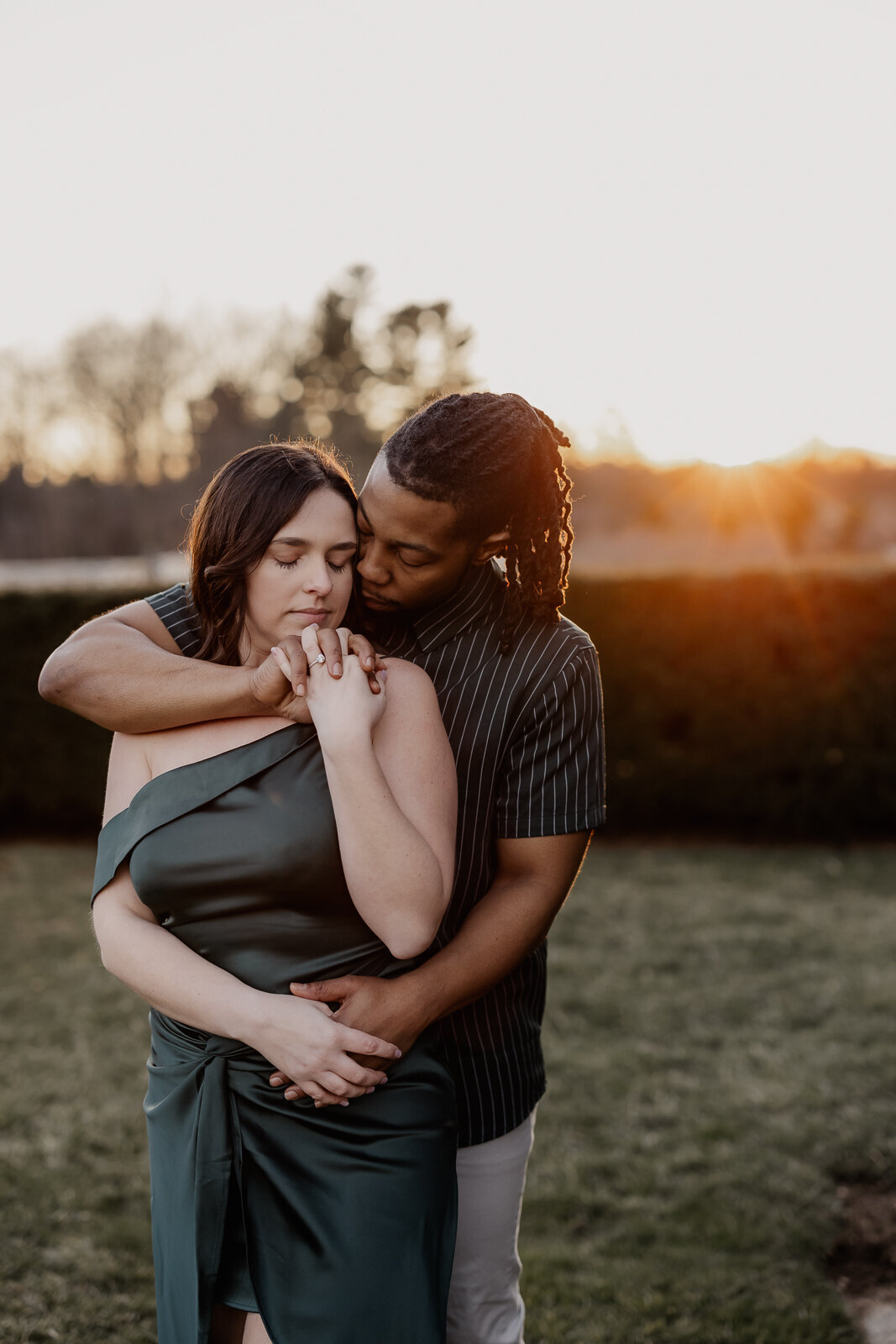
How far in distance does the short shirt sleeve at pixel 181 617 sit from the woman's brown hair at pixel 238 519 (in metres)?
0.09

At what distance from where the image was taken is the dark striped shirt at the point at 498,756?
87.8 inches

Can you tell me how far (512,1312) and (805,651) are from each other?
7415 millimetres

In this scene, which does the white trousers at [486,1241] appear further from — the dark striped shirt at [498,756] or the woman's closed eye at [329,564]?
the woman's closed eye at [329,564]

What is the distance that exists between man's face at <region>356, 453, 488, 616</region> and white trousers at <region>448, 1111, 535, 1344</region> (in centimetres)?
119

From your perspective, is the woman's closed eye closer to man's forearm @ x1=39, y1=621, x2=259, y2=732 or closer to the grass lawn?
man's forearm @ x1=39, y1=621, x2=259, y2=732

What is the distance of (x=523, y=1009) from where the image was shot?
8.04 feet

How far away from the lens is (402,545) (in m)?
2.24

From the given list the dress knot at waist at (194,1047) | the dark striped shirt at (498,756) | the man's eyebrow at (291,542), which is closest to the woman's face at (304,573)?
the man's eyebrow at (291,542)

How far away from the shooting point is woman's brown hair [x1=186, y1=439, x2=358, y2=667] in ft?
7.04

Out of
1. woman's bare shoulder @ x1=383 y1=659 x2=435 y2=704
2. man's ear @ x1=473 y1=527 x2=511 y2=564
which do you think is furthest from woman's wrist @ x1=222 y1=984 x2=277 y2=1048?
man's ear @ x1=473 y1=527 x2=511 y2=564

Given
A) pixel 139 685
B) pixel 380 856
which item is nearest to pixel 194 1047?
pixel 380 856

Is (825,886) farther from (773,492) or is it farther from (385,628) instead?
(773,492)

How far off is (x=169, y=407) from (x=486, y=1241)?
36.5 metres

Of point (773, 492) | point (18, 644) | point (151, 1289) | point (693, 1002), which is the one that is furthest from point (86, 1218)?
point (773, 492)
